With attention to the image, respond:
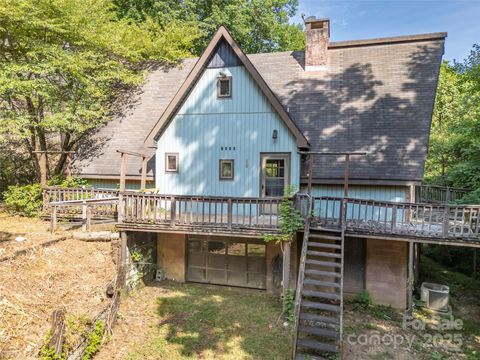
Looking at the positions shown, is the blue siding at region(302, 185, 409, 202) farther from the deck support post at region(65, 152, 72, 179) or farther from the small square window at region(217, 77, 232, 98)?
the deck support post at region(65, 152, 72, 179)

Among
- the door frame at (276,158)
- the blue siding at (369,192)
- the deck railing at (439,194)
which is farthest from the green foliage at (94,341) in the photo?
the deck railing at (439,194)

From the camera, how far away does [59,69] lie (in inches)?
549

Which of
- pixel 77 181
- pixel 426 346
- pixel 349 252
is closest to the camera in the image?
pixel 426 346

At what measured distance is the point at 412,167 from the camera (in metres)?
10.3

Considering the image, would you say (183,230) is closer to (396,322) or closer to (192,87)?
(192,87)

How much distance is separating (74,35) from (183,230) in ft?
33.7

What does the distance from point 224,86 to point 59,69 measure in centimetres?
771

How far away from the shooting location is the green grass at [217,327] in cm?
769

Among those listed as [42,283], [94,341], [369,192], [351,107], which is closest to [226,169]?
[369,192]

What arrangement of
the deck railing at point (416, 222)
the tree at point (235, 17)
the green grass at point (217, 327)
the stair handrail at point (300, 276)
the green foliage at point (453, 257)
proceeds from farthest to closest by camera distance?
the tree at point (235, 17) → the green foliage at point (453, 257) → the deck railing at point (416, 222) → the green grass at point (217, 327) → the stair handrail at point (300, 276)

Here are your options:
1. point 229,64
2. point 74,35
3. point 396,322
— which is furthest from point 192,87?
point 396,322

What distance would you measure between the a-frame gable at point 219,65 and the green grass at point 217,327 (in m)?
5.55

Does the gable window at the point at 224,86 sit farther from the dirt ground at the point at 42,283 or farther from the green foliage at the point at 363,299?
the green foliage at the point at 363,299

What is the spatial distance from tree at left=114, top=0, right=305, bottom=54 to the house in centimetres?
1183
